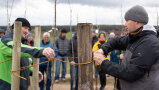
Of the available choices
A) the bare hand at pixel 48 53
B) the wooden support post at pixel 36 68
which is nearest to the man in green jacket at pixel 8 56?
the bare hand at pixel 48 53

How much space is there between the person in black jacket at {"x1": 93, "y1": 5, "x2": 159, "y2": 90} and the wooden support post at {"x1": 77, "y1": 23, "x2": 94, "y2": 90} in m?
0.15

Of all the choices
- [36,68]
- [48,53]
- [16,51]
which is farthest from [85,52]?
[36,68]

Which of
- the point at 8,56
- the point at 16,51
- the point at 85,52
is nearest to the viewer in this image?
the point at 85,52

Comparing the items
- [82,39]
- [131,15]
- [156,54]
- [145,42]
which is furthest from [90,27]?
[156,54]

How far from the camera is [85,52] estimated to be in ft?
7.64

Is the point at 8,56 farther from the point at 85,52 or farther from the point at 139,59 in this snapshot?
the point at 139,59

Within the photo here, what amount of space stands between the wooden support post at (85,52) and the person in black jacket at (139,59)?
5.9 inches

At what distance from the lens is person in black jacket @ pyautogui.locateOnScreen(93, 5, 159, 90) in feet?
6.34

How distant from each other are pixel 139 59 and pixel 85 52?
665 millimetres

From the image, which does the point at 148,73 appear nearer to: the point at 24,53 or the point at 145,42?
the point at 145,42

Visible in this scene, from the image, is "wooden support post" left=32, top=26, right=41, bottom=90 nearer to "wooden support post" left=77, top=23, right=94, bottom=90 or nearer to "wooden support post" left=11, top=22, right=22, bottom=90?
"wooden support post" left=11, top=22, right=22, bottom=90

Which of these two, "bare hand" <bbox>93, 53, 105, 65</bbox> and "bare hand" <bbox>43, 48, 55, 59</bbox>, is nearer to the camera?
"bare hand" <bbox>93, 53, 105, 65</bbox>

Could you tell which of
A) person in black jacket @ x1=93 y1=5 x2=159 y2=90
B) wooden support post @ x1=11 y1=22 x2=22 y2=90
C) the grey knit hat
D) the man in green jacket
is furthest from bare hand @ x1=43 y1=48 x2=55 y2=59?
the grey knit hat

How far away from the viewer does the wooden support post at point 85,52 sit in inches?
90.7
